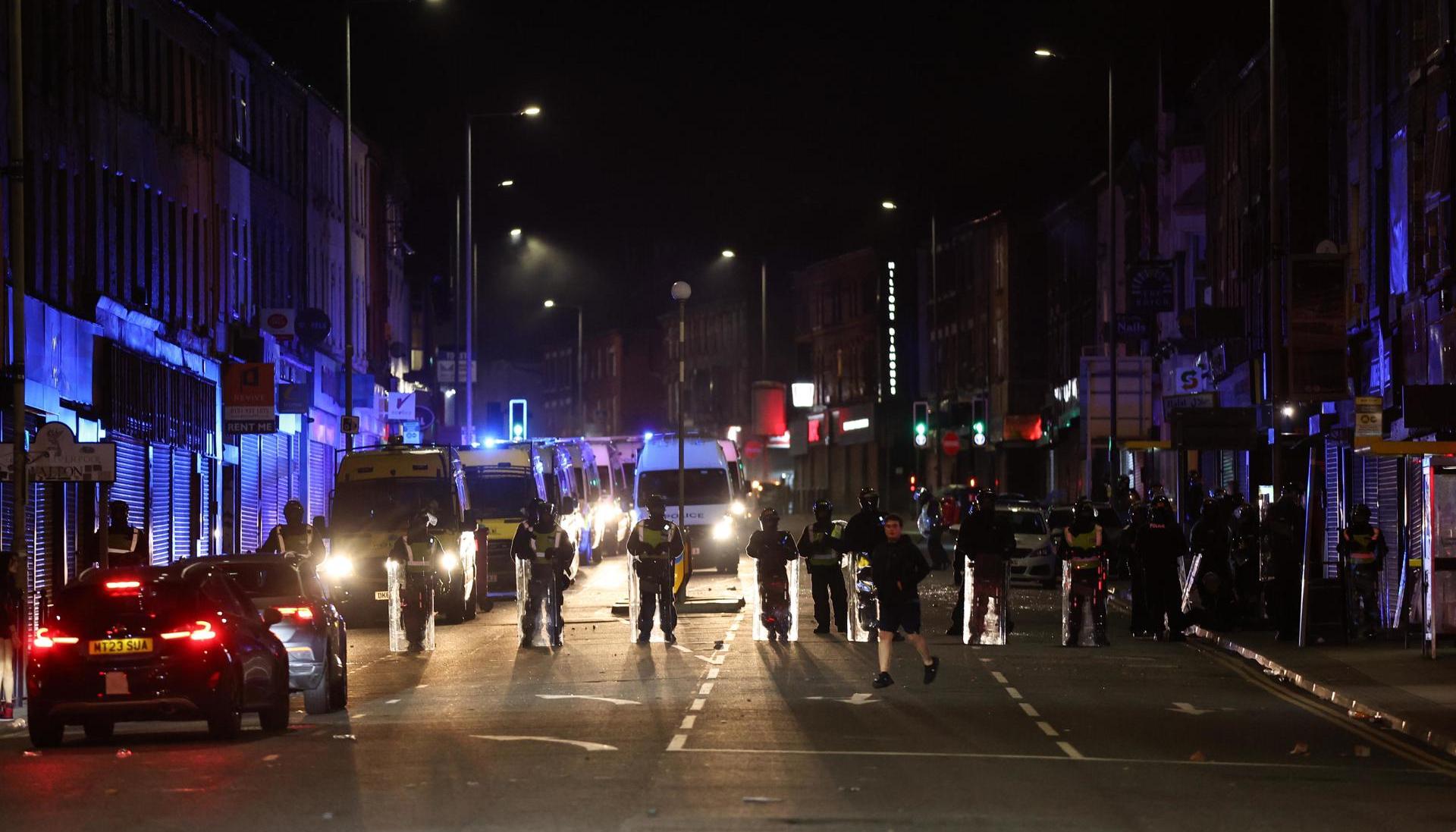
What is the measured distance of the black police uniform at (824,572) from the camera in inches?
1227

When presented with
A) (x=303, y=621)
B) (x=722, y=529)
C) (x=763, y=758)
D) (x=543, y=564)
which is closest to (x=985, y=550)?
(x=543, y=564)

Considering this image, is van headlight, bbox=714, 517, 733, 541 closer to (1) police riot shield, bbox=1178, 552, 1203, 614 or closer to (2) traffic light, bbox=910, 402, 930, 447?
(1) police riot shield, bbox=1178, 552, 1203, 614

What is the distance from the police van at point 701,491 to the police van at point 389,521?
12.2 metres

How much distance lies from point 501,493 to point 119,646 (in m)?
25.3

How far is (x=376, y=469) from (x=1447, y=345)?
15.7 m

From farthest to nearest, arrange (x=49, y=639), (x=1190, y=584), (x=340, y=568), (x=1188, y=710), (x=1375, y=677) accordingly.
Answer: (x=340, y=568), (x=1190, y=584), (x=1375, y=677), (x=1188, y=710), (x=49, y=639)

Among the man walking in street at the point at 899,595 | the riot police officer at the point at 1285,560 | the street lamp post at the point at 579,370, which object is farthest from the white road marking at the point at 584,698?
the street lamp post at the point at 579,370

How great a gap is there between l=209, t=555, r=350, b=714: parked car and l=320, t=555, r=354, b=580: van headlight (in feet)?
44.7

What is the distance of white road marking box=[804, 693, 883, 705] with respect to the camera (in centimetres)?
2091

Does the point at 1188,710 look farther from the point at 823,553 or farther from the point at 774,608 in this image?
the point at 823,553

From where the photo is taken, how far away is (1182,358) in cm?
6238

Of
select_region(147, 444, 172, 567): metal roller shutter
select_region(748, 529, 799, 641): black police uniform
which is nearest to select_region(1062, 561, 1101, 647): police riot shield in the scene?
select_region(748, 529, 799, 641): black police uniform

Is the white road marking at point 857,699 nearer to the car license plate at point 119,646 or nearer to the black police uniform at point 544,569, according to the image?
the car license plate at point 119,646

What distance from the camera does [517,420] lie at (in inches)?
2813
